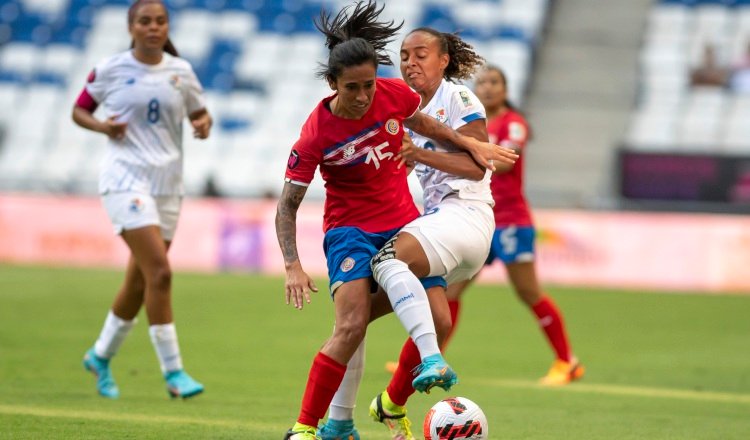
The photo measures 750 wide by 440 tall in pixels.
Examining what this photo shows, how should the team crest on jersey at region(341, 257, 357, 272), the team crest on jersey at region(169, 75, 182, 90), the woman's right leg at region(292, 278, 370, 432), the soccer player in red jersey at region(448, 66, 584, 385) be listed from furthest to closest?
the soccer player in red jersey at region(448, 66, 584, 385) < the team crest on jersey at region(169, 75, 182, 90) < the team crest on jersey at region(341, 257, 357, 272) < the woman's right leg at region(292, 278, 370, 432)

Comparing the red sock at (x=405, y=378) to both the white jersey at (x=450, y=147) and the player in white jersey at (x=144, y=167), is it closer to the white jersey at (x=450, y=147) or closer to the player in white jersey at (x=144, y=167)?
the white jersey at (x=450, y=147)

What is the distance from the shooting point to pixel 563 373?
9.92m

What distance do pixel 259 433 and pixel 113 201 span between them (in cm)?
232

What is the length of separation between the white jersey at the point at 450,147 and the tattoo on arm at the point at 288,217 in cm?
98

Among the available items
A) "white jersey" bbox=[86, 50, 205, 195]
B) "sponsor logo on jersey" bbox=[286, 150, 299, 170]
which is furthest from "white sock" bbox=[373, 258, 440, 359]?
"white jersey" bbox=[86, 50, 205, 195]

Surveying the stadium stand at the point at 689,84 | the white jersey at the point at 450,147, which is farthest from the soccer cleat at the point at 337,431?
the stadium stand at the point at 689,84

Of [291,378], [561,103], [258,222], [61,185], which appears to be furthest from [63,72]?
[291,378]

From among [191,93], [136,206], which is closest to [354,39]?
[136,206]

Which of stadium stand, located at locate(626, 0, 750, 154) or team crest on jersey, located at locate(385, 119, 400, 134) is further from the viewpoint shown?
stadium stand, located at locate(626, 0, 750, 154)

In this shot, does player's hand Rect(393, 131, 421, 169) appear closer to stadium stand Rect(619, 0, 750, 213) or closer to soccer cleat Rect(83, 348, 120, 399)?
soccer cleat Rect(83, 348, 120, 399)

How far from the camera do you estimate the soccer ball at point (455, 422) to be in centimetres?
611

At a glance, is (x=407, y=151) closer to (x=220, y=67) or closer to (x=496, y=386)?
(x=496, y=386)

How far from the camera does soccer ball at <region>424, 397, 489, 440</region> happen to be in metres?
6.11

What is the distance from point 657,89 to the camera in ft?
77.4
